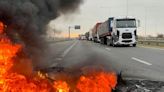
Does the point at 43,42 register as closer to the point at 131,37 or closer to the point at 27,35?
the point at 27,35

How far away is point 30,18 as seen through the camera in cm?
909

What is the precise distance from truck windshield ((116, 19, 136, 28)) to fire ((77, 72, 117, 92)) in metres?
35.9

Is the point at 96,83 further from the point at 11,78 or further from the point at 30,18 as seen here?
the point at 11,78

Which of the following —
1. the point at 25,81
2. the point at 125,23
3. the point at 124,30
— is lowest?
the point at 25,81

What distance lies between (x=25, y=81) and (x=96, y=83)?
6.27ft

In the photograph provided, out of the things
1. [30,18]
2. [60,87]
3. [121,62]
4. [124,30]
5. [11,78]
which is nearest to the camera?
[11,78]

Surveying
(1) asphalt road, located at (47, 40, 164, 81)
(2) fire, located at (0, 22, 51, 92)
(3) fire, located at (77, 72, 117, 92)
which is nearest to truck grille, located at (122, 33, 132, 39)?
(1) asphalt road, located at (47, 40, 164, 81)

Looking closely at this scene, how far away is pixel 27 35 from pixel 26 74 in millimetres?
1670

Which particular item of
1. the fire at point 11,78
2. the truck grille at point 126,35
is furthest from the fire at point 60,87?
the truck grille at point 126,35

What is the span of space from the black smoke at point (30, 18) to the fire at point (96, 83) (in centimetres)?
142

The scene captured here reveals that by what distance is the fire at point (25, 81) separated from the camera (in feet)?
22.9

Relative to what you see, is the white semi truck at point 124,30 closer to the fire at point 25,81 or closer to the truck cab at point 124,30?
the truck cab at point 124,30

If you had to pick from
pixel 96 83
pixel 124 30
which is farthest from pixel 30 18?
pixel 124 30

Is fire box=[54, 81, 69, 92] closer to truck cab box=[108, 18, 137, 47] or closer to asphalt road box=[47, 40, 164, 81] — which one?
asphalt road box=[47, 40, 164, 81]
